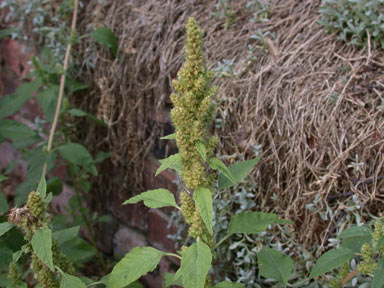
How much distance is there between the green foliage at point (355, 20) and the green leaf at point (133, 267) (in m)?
0.94

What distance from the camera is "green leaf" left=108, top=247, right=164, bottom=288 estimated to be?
0.99 metres

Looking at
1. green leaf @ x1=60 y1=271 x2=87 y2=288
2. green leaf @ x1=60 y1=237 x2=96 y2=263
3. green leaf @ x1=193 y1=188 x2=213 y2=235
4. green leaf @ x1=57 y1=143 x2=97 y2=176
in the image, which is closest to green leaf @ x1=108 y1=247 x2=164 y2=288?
green leaf @ x1=60 y1=271 x2=87 y2=288

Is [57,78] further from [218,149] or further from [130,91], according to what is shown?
[218,149]

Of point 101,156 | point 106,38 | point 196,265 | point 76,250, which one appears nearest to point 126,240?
point 101,156

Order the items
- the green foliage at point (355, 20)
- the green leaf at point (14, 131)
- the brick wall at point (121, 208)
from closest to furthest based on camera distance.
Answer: the green foliage at point (355, 20) → the green leaf at point (14, 131) → the brick wall at point (121, 208)

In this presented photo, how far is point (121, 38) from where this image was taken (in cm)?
188

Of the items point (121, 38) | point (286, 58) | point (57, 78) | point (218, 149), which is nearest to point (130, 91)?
point (121, 38)

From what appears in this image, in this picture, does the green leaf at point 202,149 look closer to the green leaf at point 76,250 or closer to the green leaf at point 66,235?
the green leaf at point 66,235

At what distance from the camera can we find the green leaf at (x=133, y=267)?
993mm

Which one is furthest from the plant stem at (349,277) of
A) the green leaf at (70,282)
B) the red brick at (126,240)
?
the red brick at (126,240)

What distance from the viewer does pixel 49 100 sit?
6.21ft

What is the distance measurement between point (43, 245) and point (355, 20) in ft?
3.87

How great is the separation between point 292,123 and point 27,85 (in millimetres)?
1225

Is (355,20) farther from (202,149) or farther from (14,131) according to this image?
(14,131)
